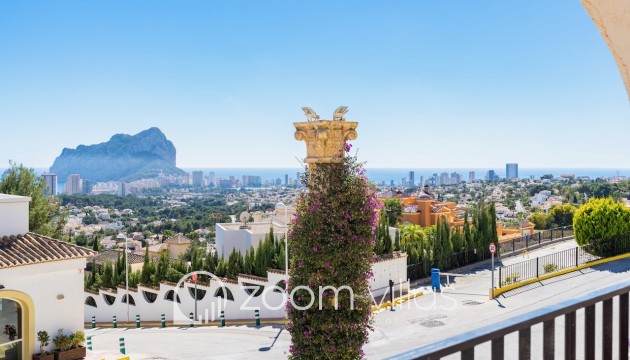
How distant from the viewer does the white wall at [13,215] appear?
39.6 feet

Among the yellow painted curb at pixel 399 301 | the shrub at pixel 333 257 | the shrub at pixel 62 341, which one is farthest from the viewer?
the yellow painted curb at pixel 399 301

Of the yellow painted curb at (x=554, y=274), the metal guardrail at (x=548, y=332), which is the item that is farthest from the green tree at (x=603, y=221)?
the metal guardrail at (x=548, y=332)

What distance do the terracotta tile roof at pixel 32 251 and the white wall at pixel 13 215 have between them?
0.62 ft

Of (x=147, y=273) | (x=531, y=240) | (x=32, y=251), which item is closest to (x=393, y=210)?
(x=531, y=240)

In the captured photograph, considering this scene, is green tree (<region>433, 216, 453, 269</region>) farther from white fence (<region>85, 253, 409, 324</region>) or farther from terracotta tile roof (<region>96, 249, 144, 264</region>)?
terracotta tile roof (<region>96, 249, 144, 264</region>)

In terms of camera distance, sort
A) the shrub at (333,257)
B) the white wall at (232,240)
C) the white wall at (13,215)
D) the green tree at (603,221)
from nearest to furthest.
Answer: the shrub at (333,257) → the white wall at (13,215) → the green tree at (603,221) → the white wall at (232,240)

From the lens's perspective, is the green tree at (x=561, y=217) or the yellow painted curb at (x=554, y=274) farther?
the green tree at (x=561, y=217)

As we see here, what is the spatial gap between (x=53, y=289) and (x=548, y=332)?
39.3 feet

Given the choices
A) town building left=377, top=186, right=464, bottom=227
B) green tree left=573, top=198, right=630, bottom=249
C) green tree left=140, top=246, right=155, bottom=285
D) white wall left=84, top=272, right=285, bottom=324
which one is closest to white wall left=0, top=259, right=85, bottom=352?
white wall left=84, top=272, right=285, bottom=324

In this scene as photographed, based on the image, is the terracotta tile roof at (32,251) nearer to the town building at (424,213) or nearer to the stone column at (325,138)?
the stone column at (325,138)

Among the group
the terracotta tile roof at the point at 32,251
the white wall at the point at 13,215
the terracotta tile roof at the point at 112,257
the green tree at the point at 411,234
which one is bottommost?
the terracotta tile roof at the point at 112,257

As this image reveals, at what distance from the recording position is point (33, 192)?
88.4ft

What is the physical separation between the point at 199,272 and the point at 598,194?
7387 cm

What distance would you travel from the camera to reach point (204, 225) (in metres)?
88.0
